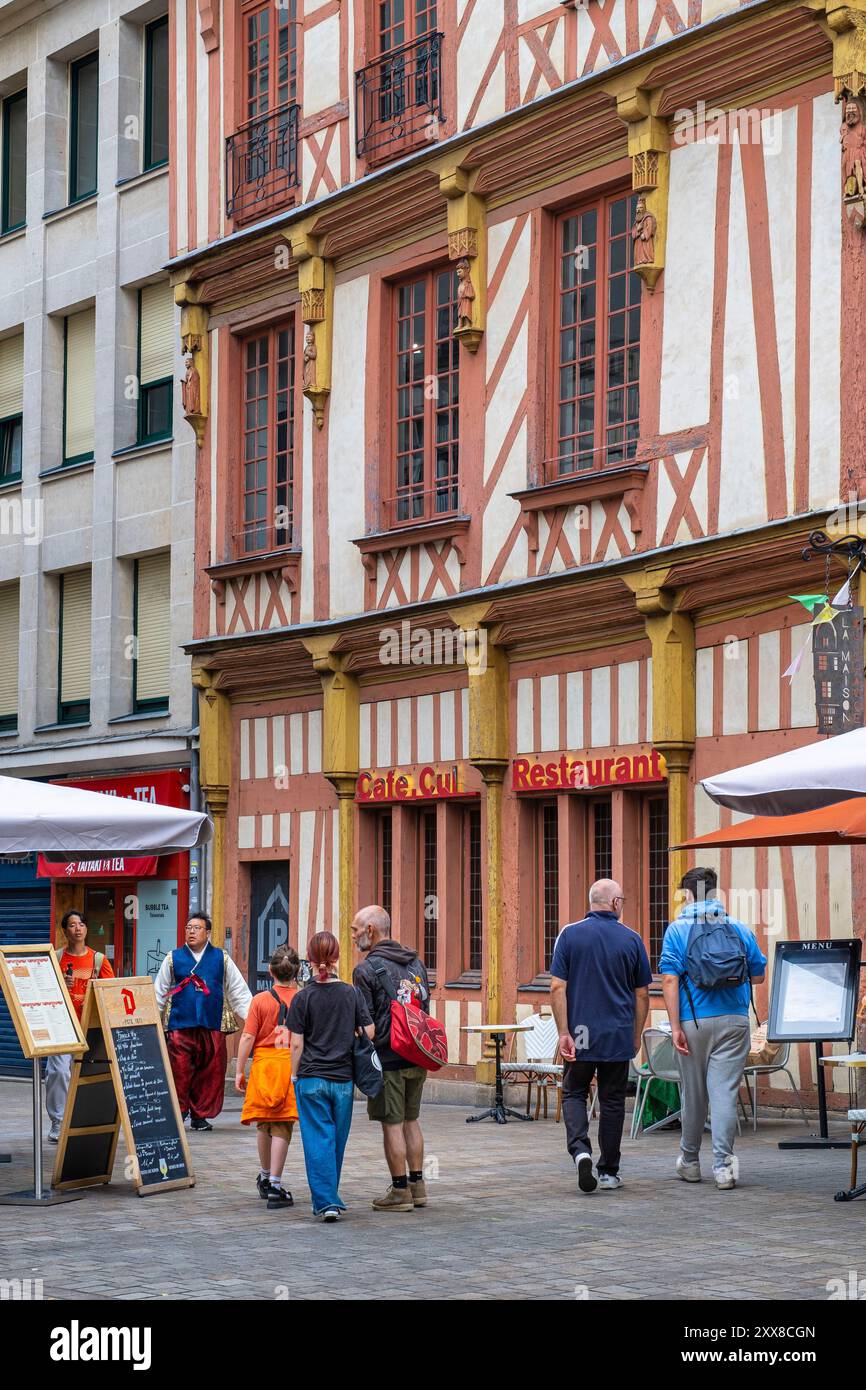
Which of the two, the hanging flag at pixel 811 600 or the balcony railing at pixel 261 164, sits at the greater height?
the balcony railing at pixel 261 164

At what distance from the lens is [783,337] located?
49.1 ft

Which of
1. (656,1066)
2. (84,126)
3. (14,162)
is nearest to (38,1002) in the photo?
(656,1066)

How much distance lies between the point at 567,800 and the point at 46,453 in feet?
32.8

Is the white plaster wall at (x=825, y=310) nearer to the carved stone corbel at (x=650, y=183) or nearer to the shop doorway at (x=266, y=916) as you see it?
the carved stone corbel at (x=650, y=183)

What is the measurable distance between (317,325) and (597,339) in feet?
13.1

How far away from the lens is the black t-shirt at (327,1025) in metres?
10.4

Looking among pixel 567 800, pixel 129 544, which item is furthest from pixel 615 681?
pixel 129 544

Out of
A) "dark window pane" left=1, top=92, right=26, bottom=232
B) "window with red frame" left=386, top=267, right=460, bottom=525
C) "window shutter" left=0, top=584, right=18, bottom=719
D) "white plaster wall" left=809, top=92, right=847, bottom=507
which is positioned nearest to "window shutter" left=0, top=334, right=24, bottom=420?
"dark window pane" left=1, top=92, right=26, bottom=232

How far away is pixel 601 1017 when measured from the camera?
37.3 feet

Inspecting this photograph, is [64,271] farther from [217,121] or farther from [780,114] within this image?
[780,114]

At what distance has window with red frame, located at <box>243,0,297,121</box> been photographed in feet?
68.2

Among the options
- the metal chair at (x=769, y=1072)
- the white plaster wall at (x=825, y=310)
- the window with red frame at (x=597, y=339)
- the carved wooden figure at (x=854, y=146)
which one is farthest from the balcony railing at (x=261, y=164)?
the metal chair at (x=769, y=1072)

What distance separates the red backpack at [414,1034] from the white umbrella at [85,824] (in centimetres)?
220

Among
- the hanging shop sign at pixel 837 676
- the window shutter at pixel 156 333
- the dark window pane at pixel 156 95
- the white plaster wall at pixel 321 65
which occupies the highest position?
the dark window pane at pixel 156 95
